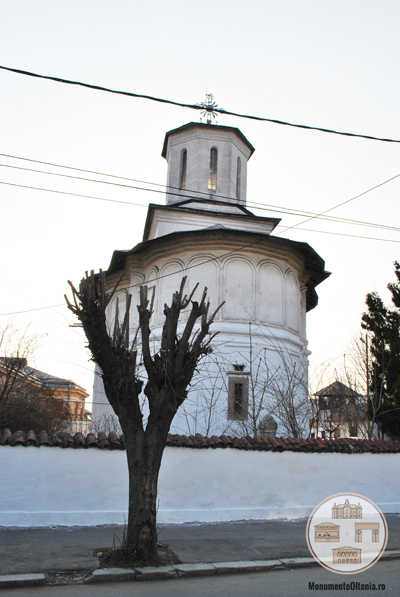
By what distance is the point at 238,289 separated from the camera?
1712 cm

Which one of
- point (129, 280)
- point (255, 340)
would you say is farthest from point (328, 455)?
point (129, 280)

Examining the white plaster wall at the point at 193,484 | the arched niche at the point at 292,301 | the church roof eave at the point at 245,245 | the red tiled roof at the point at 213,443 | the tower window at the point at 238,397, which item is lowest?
the white plaster wall at the point at 193,484

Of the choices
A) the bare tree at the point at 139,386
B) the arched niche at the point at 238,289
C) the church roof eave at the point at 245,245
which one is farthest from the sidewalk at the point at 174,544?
the church roof eave at the point at 245,245

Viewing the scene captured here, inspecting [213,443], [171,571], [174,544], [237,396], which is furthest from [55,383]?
[171,571]

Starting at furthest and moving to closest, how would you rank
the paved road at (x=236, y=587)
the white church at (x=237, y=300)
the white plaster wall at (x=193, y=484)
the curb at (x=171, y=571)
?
the white church at (x=237, y=300)
the white plaster wall at (x=193, y=484)
the curb at (x=171, y=571)
the paved road at (x=236, y=587)

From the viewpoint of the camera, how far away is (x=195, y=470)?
9516 millimetres

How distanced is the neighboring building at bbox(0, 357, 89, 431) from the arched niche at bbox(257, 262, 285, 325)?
266 inches

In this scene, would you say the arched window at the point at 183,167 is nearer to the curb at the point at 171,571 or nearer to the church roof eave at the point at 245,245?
the church roof eave at the point at 245,245

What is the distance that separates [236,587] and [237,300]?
11598mm

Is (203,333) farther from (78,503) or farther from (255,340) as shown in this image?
(255,340)

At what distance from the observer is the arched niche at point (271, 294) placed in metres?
17.2

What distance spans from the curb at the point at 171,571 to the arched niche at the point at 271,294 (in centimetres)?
1054

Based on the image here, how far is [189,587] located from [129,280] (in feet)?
48.3

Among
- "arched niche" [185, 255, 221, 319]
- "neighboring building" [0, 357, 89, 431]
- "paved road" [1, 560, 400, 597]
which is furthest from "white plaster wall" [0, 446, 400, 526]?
"neighboring building" [0, 357, 89, 431]
